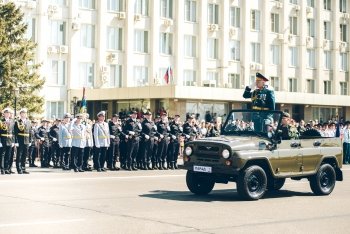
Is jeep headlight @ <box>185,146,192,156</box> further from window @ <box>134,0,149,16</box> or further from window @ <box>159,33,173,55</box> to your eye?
window @ <box>159,33,173,55</box>

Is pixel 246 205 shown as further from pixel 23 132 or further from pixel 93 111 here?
pixel 93 111

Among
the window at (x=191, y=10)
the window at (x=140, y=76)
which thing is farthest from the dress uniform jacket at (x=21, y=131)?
the window at (x=191, y=10)

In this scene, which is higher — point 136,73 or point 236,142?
point 136,73

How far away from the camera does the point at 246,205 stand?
563 inches

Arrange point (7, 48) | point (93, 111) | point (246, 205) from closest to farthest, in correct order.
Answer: point (246, 205), point (7, 48), point (93, 111)

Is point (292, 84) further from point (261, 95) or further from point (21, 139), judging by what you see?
point (261, 95)

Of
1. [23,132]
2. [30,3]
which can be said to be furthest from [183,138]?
[30,3]

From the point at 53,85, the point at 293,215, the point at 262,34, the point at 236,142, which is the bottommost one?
the point at 293,215

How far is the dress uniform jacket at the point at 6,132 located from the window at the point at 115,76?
3258 cm

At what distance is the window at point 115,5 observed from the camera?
5434 cm

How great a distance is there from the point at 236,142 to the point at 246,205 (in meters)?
1.46

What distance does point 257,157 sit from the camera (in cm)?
1506

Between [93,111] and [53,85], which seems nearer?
[53,85]

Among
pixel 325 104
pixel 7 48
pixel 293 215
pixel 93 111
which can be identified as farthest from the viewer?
pixel 325 104
